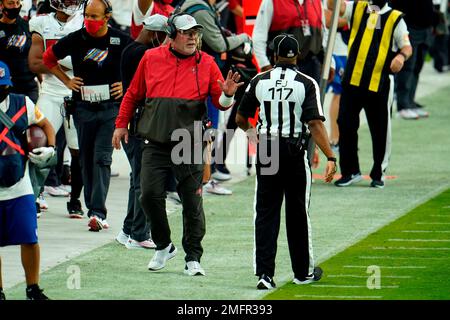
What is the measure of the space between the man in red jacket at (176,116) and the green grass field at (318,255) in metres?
0.48

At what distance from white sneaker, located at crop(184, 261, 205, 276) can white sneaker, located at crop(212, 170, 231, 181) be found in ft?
17.0

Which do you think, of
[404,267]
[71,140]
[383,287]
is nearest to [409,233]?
[404,267]

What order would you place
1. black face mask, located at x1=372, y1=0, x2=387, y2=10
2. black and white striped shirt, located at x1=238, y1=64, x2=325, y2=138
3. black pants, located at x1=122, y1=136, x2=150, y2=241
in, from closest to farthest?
black and white striped shirt, located at x1=238, y1=64, x2=325, y2=138 < black pants, located at x1=122, y1=136, x2=150, y2=241 < black face mask, located at x1=372, y1=0, x2=387, y2=10

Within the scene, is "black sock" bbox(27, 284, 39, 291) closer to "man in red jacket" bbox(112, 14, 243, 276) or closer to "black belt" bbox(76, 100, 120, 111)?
"man in red jacket" bbox(112, 14, 243, 276)

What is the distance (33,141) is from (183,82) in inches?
61.1

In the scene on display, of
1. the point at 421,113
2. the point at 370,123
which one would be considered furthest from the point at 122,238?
the point at 421,113

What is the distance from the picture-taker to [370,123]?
651 inches

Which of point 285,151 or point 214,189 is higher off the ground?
point 285,151

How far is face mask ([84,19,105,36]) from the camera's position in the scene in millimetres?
13320

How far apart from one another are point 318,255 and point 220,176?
14.6ft

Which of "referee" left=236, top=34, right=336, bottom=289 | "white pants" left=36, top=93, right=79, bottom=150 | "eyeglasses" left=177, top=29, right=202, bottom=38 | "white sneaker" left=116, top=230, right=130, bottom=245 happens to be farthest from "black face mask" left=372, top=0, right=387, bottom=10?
"referee" left=236, top=34, right=336, bottom=289

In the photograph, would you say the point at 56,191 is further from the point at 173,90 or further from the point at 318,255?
the point at 173,90
